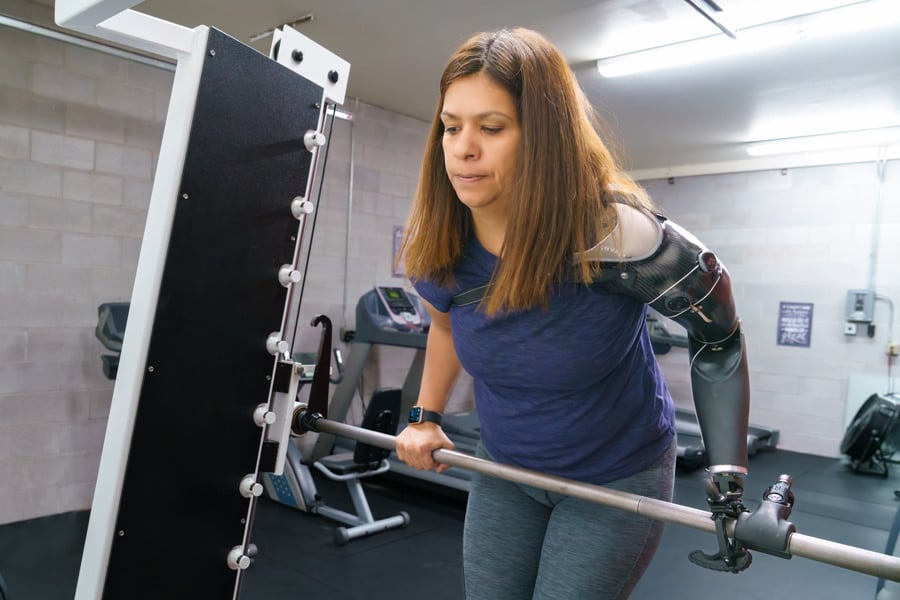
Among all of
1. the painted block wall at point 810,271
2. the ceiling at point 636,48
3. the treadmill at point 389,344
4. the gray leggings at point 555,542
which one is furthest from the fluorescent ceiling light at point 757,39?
the gray leggings at point 555,542

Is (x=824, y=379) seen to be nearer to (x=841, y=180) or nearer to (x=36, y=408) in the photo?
(x=841, y=180)

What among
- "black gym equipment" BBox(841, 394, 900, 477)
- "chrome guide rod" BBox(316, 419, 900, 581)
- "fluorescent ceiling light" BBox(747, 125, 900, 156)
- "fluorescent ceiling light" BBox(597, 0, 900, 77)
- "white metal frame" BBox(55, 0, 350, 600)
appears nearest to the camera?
"chrome guide rod" BBox(316, 419, 900, 581)

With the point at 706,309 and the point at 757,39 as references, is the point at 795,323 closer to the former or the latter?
the point at 757,39

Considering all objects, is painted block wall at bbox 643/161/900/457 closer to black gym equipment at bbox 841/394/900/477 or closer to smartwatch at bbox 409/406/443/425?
black gym equipment at bbox 841/394/900/477

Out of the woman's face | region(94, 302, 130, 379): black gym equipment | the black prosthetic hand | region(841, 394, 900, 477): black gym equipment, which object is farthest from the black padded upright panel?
region(841, 394, 900, 477): black gym equipment

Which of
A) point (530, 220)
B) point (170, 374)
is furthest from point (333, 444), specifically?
point (530, 220)

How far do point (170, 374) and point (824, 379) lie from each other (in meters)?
5.91

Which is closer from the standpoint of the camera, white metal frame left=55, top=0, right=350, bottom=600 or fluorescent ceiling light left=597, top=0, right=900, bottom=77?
white metal frame left=55, top=0, right=350, bottom=600

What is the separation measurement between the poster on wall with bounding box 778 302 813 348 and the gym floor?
1973 millimetres

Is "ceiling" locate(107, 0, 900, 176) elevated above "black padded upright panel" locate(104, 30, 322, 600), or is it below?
above

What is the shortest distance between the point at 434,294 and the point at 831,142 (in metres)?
5.47

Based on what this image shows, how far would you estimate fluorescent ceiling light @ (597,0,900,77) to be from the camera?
316 centimetres

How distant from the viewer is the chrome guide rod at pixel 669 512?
91cm

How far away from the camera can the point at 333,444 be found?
4.54 m
